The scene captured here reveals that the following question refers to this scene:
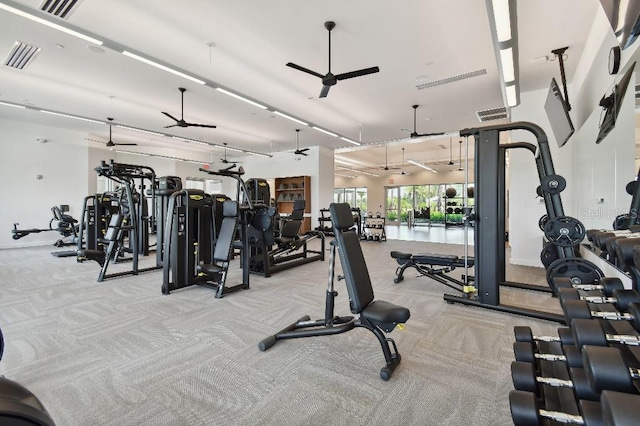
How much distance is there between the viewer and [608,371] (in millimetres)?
831

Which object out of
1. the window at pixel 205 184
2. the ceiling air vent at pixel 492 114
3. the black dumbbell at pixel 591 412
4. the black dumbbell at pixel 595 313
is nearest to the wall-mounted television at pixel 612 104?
the black dumbbell at pixel 595 313

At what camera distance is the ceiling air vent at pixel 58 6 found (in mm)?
3049

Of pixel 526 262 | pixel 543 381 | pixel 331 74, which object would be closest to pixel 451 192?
pixel 526 262

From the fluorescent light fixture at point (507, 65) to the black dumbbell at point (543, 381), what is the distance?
355 cm

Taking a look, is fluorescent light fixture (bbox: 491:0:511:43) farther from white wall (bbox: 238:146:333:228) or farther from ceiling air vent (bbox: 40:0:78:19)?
white wall (bbox: 238:146:333:228)

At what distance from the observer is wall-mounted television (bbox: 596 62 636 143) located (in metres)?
2.56

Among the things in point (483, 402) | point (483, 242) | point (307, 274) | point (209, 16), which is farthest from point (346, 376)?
point (209, 16)

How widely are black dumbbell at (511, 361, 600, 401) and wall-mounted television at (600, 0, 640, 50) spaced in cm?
158

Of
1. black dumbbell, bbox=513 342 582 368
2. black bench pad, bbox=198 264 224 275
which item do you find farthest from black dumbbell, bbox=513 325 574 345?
black bench pad, bbox=198 264 224 275

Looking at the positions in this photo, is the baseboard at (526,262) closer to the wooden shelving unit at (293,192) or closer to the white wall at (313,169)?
the white wall at (313,169)

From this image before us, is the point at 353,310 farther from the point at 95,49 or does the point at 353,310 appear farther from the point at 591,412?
the point at 95,49

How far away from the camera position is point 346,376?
205 centimetres

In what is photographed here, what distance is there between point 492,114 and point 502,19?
5103 mm

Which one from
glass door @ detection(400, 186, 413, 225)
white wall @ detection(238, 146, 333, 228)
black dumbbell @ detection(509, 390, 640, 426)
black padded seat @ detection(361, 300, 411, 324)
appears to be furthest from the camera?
glass door @ detection(400, 186, 413, 225)
